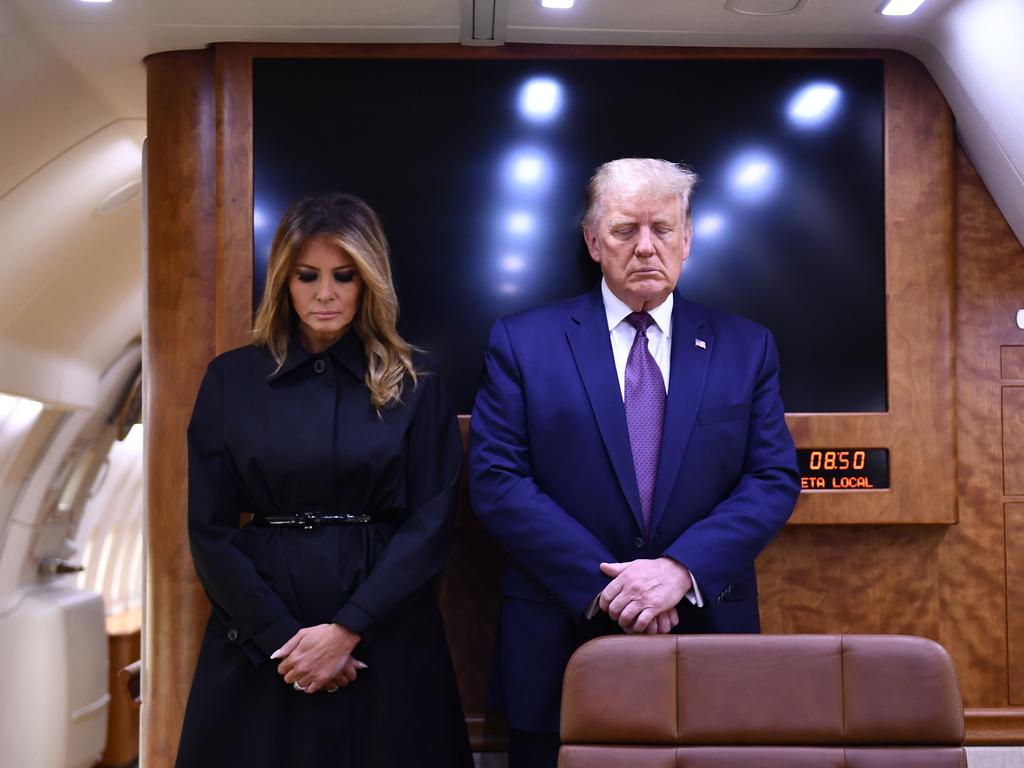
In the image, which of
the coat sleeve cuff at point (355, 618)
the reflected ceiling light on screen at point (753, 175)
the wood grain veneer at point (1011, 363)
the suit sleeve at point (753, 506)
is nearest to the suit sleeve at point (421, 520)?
the coat sleeve cuff at point (355, 618)

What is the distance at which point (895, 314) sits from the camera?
436 cm

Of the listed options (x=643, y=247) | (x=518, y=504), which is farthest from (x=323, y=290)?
(x=643, y=247)

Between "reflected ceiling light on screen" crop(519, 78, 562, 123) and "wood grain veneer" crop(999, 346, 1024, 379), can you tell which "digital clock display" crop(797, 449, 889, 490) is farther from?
"reflected ceiling light on screen" crop(519, 78, 562, 123)

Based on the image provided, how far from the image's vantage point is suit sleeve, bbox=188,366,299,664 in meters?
3.54

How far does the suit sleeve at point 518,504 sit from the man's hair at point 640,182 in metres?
0.59

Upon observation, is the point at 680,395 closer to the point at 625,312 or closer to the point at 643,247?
the point at 625,312

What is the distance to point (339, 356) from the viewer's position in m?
3.85

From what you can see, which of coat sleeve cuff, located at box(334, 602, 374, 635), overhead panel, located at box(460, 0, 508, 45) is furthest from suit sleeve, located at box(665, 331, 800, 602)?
overhead panel, located at box(460, 0, 508, 45)

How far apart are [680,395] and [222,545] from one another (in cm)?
147

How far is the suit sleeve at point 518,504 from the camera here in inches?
140

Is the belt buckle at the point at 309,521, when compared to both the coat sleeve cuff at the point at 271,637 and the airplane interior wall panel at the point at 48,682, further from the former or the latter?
the airplane interior wall panel at the point at 48,682

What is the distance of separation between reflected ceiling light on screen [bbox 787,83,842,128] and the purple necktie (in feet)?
3.67

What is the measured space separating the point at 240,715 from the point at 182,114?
7.07ft

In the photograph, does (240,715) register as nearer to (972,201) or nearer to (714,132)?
(714,132)
